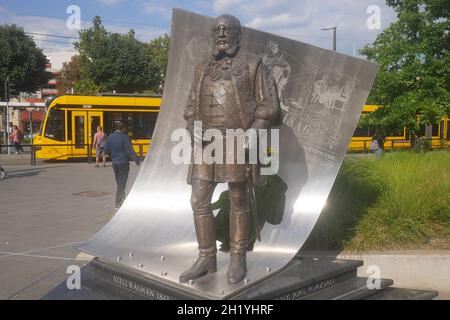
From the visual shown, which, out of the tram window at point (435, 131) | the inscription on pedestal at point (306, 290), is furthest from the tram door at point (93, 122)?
the tram window at point (435, 131)

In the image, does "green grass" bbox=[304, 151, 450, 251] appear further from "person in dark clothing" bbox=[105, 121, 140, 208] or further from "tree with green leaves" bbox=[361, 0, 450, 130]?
"tree with green leaves" bbox=[361, 0, 450, 130]

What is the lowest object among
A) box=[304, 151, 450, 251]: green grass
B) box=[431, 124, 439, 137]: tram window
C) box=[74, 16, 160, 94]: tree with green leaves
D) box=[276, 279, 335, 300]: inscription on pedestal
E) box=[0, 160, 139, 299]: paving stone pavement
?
box=[0, 160, 139, 299]: paving stone pavement

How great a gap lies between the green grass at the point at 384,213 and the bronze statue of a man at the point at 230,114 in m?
1.79

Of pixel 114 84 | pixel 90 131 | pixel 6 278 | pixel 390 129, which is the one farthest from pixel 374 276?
pixel 114 84

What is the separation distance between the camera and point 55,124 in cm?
1952

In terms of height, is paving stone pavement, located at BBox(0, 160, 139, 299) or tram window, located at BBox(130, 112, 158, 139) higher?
tram window, located at BBox(130, 112, 158, 139)

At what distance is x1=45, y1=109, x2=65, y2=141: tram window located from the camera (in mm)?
19391

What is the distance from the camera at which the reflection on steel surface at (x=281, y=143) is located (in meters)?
4.89

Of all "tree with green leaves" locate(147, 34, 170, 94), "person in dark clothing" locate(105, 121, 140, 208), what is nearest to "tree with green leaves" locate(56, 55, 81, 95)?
"tree with green leaves" locate(147, 34, 170, 94)

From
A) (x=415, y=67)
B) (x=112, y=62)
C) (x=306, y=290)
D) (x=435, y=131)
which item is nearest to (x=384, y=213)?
(x=306, y=290)

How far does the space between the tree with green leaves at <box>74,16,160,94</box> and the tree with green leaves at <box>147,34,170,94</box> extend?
59.1 inches

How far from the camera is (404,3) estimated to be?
47.3ft

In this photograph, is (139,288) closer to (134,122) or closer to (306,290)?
(306,290)
